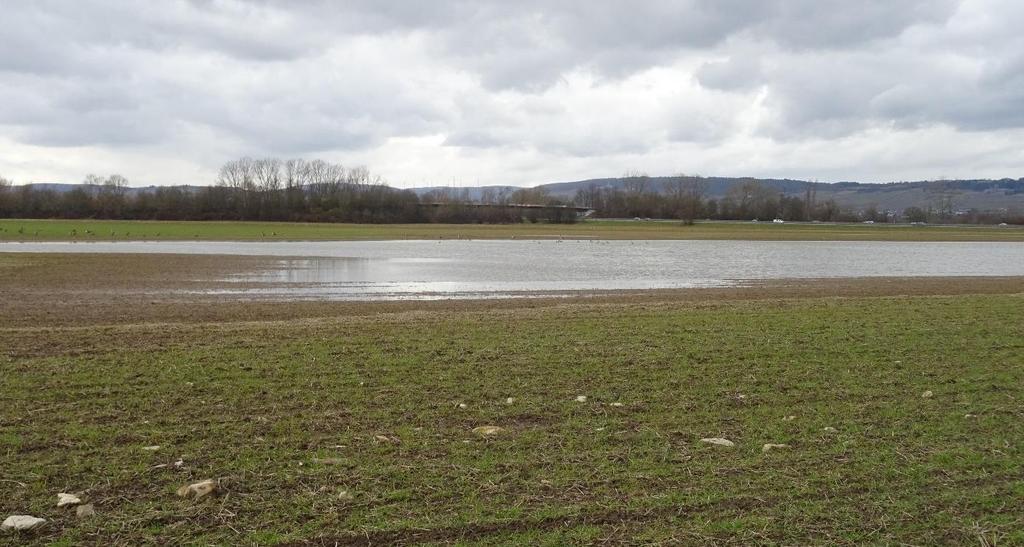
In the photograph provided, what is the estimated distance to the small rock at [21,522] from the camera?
17.3 ft

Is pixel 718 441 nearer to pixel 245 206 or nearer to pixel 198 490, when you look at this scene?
pixel 198 490

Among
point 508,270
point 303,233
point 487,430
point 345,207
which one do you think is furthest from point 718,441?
point 345,207

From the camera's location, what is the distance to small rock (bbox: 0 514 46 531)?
5.27 meters

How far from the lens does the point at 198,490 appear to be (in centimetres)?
590

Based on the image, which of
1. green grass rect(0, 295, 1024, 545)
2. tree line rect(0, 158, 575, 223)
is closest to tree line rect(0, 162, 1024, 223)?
tree line rect(0, 158, 575, 223)

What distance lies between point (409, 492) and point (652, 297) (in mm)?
19866

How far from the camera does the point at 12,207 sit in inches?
4838

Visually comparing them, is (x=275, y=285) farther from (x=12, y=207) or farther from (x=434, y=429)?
(x=12, y=207)

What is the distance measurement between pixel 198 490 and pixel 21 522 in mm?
1170

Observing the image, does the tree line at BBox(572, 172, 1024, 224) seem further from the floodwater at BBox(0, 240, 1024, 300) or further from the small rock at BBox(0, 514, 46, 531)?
the small rock at BBox(0, 514, 46, 531)

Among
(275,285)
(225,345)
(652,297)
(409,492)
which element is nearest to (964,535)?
(409,492)

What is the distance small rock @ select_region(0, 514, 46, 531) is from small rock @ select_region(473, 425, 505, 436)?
150 inches

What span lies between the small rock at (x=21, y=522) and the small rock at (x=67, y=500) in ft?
0.77

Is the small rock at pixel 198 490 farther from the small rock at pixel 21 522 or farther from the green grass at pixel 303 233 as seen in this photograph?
the green grass at pixel 303 233
